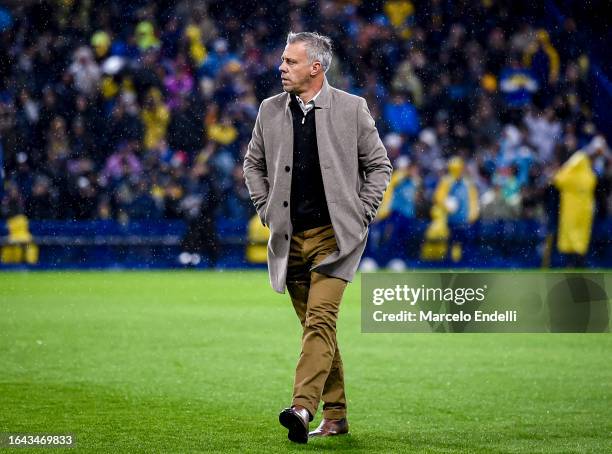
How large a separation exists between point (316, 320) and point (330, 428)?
25.9 inches

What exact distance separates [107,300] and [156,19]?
10809mm

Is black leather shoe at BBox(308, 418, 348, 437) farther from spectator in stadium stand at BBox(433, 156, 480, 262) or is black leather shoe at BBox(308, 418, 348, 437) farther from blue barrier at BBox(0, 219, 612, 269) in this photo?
spectator in stadium stand at BBox(433, 156, 480, 262)

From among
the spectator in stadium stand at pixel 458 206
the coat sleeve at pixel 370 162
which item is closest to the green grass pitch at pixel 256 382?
the coat sleeve at pixel 370 162

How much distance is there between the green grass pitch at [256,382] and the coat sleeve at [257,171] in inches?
46.4

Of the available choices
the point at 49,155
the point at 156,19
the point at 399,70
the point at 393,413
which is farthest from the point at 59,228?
the point at 393,413

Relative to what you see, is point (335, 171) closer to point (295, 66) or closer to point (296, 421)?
point (295, 66)

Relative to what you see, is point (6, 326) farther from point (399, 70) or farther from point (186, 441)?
point (399, 70)

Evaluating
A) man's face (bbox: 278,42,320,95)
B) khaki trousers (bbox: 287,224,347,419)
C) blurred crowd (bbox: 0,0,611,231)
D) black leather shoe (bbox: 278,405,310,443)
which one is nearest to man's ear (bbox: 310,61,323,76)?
man's face (bbox: 278,42,320,95)

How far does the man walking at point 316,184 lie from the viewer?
625 centimetres

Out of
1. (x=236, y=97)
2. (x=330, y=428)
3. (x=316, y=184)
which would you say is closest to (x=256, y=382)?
(x=330, y=428)

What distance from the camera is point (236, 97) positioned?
22.8 metres

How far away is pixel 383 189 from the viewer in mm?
6406

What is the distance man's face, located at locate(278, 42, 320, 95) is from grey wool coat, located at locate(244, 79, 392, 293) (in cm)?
13

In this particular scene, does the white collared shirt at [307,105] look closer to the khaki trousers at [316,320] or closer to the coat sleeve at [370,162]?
the coat sleeve at [370,162]
